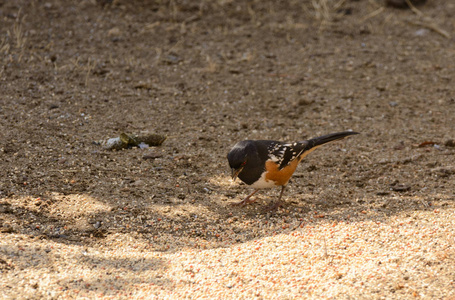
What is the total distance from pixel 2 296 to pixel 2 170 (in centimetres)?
181

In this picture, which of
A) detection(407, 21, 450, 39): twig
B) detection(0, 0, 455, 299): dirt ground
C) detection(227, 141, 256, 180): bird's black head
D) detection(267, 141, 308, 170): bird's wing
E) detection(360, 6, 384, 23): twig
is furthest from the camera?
detection(360, 6, 384, 23): twig

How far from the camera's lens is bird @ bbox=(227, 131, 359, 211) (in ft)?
14.8

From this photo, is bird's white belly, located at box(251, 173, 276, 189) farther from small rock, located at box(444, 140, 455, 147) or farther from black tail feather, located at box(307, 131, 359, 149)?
small rock, located at box(444, 140, 455, 147)

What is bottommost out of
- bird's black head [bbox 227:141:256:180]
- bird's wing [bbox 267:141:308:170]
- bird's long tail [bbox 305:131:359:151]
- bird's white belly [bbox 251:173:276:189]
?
bird's white belly [bbox 251:173:276:189]

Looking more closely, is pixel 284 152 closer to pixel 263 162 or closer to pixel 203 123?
pixel 263 162

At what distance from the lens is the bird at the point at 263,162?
4500 mm

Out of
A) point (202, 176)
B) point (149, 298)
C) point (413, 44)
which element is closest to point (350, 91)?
point (413, 44)

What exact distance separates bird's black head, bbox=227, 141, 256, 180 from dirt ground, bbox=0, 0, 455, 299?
0.40m

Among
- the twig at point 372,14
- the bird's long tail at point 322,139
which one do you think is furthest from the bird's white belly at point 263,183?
the twig at point 372,14

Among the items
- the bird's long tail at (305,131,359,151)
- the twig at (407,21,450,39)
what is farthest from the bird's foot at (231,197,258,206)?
the twig at (407,21,450,39)

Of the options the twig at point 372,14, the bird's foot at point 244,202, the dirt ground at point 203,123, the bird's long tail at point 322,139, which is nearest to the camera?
the dirt ground at point 203,123

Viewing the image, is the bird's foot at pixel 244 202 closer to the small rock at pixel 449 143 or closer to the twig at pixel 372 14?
the small rock at pixel 449 143

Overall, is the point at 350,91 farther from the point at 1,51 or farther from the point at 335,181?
the point at 1,51

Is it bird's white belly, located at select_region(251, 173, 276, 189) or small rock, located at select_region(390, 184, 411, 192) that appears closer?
bird's white belly, located at select_region(251, 173, 276, 189)
